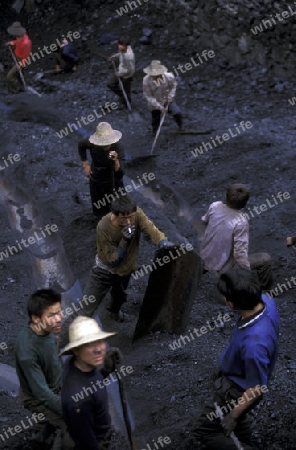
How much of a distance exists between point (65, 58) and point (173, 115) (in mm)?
4145

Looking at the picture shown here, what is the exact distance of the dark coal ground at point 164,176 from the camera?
232 inches

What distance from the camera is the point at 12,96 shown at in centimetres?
1359

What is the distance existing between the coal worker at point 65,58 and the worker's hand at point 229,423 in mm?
11053

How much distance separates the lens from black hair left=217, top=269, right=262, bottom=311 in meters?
4.56

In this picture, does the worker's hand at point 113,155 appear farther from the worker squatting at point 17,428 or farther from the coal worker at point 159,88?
the worker squatting at point 17,428

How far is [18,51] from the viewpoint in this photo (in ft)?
46.1

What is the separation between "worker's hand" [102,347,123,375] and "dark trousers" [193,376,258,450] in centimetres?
73

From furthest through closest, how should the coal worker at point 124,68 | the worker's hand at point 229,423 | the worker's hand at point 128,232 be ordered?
the coal worker at point 124,68 < the worker's hand at point 128,232 < the worker's hand at point 229,423

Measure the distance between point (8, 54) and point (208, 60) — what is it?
514cm

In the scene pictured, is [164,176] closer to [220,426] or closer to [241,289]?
[220,426]

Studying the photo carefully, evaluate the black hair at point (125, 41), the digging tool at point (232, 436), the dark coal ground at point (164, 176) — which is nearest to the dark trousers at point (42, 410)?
the dark coal ground at point (164, 176)

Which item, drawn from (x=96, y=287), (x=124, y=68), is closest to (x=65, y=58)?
(x=124, y=68)

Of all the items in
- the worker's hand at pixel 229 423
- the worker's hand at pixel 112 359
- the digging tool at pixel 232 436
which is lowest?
the digging tool at pixel 232 436

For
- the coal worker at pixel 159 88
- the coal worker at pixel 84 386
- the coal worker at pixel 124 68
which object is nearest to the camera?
the coal worker at pixel 84 386
